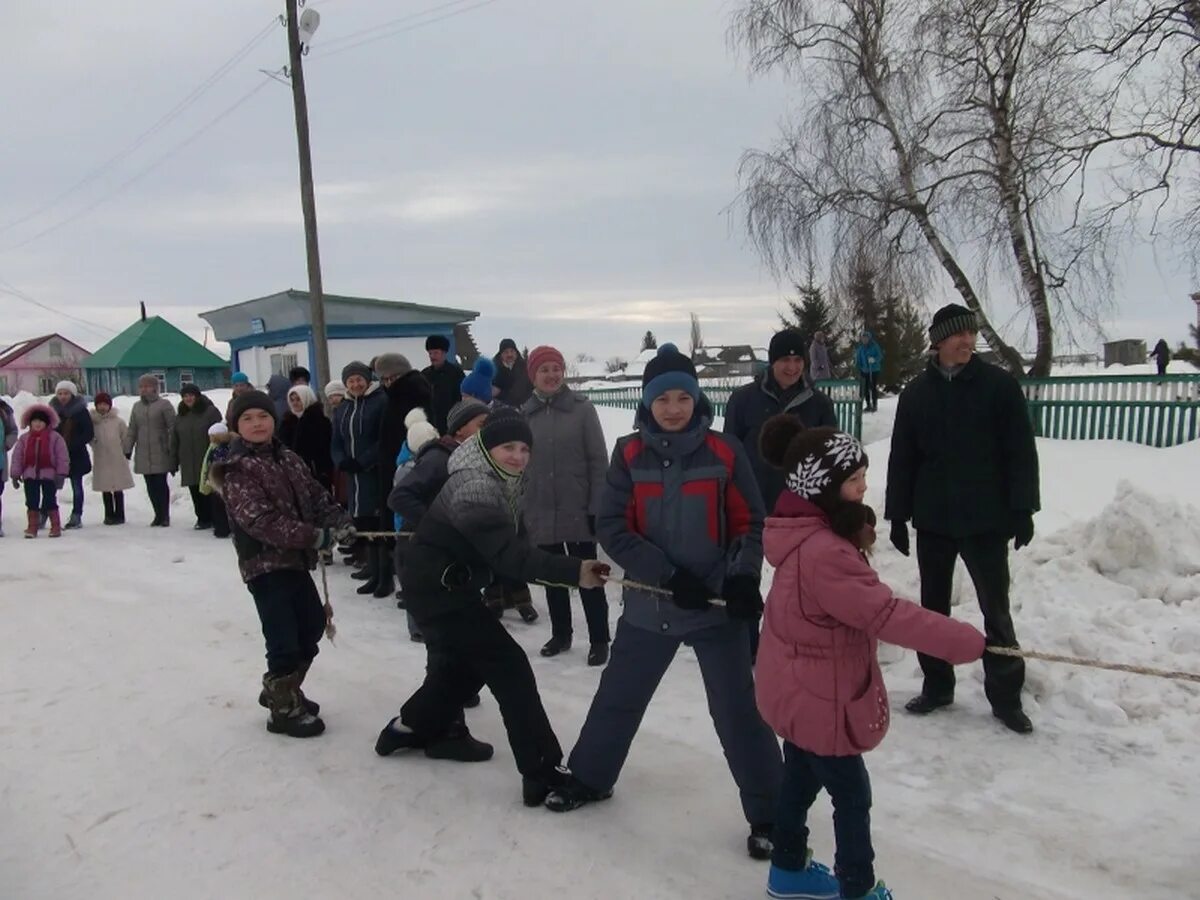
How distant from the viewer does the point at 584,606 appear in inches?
230

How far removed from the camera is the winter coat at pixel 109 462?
12.0 meters

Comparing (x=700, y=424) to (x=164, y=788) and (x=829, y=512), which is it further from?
(x=164, y=788)

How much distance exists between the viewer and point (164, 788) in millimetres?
4035

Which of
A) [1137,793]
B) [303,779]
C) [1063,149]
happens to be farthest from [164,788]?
[1063,149]

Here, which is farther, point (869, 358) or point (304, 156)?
point (869, 358)

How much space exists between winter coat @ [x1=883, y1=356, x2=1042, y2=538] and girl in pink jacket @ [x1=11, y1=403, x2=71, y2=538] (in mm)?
10347

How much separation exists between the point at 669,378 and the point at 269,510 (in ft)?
7.00

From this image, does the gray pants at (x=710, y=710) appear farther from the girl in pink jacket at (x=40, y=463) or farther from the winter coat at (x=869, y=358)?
the winter coat at (x=869, y=358)

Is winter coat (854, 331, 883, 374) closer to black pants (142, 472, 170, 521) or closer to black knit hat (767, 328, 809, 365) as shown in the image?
black pants (142, 472, 170, 521)

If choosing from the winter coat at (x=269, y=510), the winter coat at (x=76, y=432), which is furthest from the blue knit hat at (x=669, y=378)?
the winter coat at (x=76, y=432)

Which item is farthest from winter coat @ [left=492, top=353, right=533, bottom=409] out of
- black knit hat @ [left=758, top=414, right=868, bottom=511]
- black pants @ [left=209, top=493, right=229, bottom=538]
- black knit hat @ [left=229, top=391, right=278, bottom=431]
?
black knit hat @ [left=758, top=414, right=868, bottom=511]

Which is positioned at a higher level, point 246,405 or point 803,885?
point 246,405

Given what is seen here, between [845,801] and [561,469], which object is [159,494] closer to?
[561,469]

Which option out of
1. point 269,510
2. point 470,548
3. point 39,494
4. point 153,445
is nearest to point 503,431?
point 470,548
